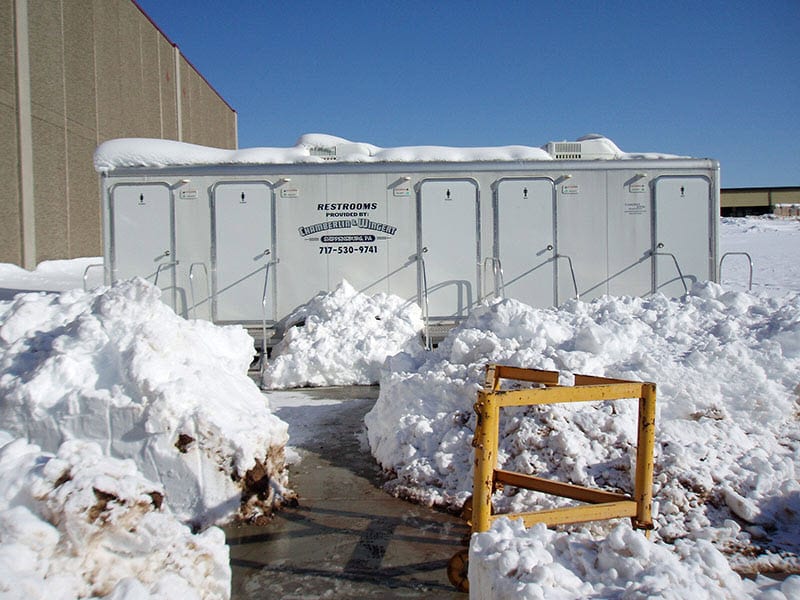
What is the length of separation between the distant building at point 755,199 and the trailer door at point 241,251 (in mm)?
52145

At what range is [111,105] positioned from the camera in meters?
23.3

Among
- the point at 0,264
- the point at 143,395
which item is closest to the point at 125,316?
the point at 143,395

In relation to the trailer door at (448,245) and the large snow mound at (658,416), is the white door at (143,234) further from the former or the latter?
the large snow mound at (658,416)

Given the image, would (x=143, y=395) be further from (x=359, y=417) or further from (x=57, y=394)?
(x=359, y=417)

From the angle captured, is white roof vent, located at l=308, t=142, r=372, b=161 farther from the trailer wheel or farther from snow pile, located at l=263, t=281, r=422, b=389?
the trailer wheel

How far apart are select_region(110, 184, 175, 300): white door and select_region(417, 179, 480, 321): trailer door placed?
3810mm

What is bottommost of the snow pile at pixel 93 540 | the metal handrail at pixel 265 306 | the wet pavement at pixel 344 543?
the wet pavement at pixel 344 543

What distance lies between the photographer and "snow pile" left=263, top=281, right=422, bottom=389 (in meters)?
8.34

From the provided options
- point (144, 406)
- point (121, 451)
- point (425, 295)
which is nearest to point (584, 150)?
point (425, 295)

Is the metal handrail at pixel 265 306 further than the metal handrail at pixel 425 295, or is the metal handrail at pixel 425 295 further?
the metal handrail at pixel 425 295

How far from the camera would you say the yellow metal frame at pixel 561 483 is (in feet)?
10.5

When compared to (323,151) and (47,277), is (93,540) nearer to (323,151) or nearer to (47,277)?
(323,151)

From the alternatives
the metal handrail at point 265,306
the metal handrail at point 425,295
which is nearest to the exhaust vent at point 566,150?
the metal handrail at point 425,295

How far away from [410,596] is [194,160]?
25.5ft
